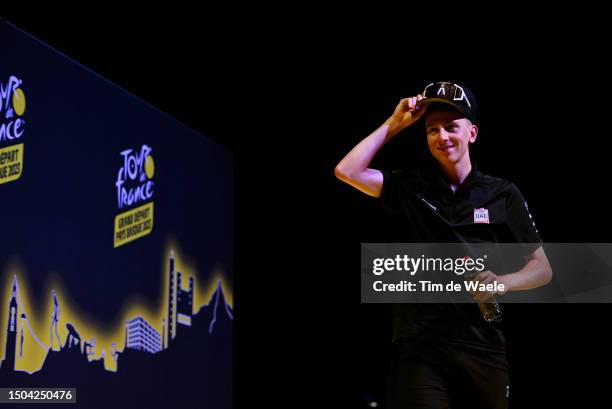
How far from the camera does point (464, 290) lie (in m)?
2.23

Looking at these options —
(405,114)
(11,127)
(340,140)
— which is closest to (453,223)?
(405,114)

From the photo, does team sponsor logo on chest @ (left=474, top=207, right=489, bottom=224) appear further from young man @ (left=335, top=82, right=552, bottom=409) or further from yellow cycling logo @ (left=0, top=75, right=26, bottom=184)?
yellow cycling logo @ (left=0, top=75, right=26, bottom=184)

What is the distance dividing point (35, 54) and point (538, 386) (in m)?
3.73

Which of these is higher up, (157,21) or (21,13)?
(157,21)

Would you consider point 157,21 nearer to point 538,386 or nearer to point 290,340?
point 290,340

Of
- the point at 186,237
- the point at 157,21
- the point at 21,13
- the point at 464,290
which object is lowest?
the point at 464,290

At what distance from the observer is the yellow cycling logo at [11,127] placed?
340 centimetres

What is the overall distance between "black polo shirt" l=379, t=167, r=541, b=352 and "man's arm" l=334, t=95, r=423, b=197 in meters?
0.05

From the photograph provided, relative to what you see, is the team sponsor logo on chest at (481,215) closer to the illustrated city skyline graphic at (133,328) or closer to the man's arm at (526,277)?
the man's arm at (526,277)

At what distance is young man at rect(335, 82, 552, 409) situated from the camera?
2.20 metres

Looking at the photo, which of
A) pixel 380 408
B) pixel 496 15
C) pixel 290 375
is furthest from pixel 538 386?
pixel 496 15

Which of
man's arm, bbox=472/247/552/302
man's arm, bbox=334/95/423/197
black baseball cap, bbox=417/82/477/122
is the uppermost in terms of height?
black baseball cap, bbox=417/82/477/122

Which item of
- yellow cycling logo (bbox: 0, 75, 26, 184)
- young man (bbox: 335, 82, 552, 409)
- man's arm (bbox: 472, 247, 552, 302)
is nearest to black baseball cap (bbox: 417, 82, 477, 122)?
young man (bbox: 335, 82, 552, 409)

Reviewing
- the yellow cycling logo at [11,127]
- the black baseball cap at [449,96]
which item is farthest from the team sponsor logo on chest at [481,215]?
the yellow cycling logo at [11,127]
